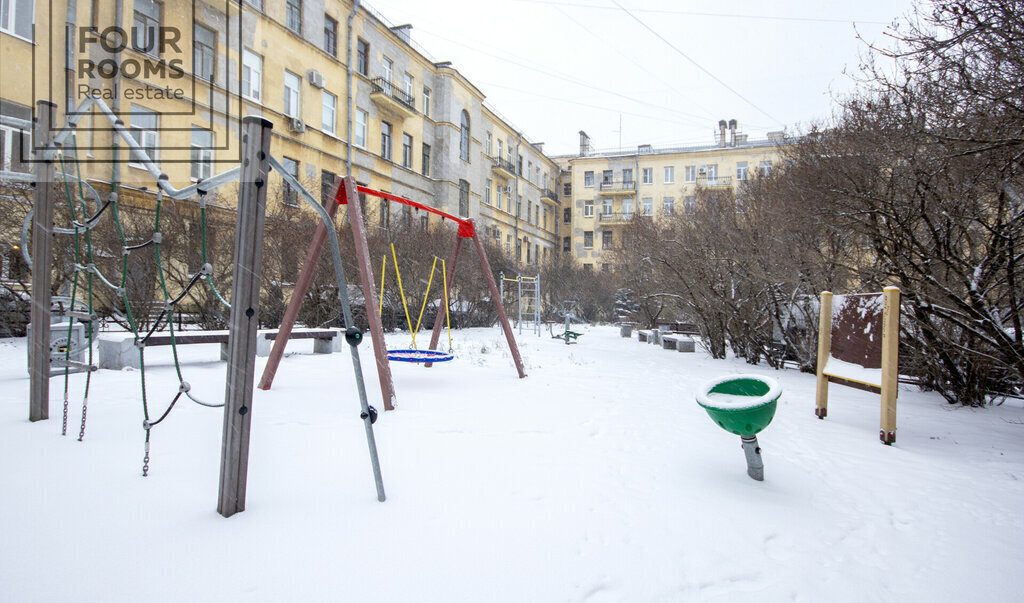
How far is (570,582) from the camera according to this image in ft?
6.19

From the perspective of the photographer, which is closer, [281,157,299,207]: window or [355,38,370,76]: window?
[281,157,299,207]: window

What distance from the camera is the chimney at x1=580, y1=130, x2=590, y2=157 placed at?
4262cm

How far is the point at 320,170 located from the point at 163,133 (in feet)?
18.7

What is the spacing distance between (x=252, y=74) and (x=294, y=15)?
10.3 ft

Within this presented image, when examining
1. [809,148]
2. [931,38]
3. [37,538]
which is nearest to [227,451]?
[37,538]

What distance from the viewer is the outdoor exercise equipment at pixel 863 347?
13.4 ft

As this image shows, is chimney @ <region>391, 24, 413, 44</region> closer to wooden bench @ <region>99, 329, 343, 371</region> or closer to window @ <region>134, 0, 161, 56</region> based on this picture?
window @ <region>134, 0, 161, 56</region>

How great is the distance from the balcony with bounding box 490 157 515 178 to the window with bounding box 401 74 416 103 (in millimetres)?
7738

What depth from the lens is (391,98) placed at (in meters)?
21.5

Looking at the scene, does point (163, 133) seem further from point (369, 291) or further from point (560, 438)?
point (560, 438)

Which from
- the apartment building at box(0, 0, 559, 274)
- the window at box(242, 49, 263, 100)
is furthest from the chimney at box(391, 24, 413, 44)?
the window at box(242, 49, 263, 100)

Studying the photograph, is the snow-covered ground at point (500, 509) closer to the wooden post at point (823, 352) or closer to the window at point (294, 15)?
the wooden post at point (823, 352)

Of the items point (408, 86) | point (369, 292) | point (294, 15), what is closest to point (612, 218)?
point (408, 86)

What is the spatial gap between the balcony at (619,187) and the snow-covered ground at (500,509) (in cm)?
3690
